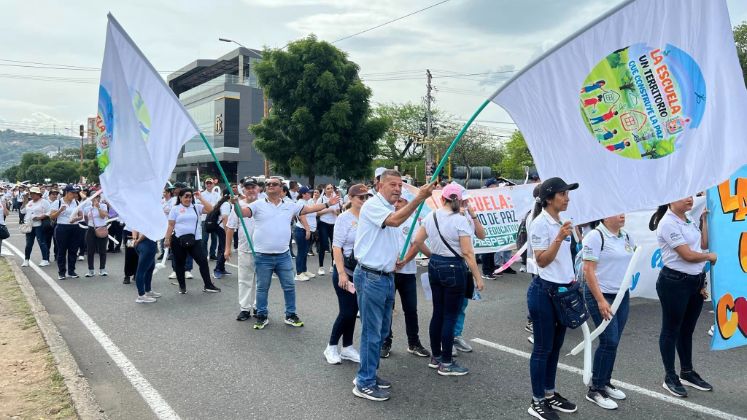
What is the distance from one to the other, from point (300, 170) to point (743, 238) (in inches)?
892

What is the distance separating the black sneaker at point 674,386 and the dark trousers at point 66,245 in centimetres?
1027

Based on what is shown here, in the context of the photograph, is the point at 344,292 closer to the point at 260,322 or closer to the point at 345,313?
the point at 345,313

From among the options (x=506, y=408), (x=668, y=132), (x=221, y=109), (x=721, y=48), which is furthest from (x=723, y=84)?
(x=221, y=109)

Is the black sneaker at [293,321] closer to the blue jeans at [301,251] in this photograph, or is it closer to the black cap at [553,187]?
the blue jeans at [301,251]

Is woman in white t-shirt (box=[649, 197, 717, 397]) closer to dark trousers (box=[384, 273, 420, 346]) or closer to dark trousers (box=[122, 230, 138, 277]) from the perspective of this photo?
dark trousers (box=[384, 273, 420, 346])

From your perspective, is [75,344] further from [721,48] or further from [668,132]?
[721,48]

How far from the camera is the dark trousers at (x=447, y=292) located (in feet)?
15.8

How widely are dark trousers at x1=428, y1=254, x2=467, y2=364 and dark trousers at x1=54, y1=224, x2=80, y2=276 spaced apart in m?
8.39

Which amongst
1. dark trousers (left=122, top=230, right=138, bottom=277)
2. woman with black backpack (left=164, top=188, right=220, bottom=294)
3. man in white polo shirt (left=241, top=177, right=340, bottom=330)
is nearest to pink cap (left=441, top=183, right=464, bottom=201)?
man in white polo shirt (left=241, top=177, right=340, bottom=330)

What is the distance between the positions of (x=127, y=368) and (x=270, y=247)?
6.78 ft

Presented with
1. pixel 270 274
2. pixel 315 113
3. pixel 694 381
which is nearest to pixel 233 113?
pixel 315 113

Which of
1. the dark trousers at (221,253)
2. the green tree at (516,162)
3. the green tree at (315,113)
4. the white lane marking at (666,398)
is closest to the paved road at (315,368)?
the white lane marking at (666,398)

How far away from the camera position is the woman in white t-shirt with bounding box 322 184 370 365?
5.13 m

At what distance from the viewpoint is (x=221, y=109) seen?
54.4m
